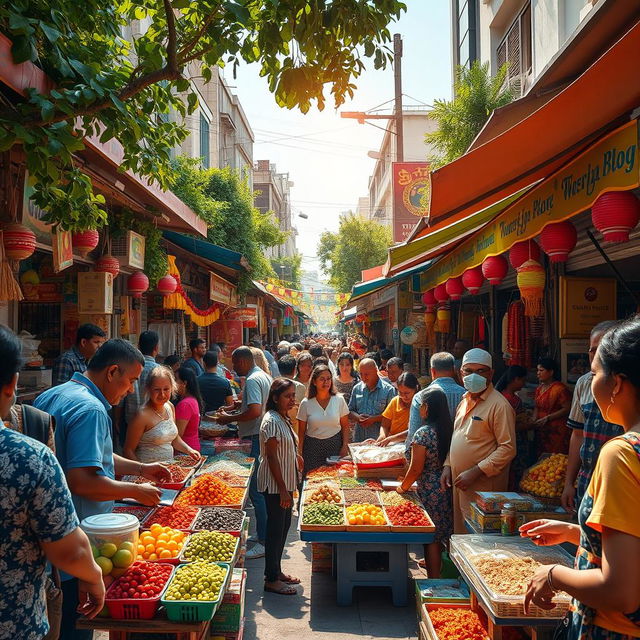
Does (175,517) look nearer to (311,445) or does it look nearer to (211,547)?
(211,547)

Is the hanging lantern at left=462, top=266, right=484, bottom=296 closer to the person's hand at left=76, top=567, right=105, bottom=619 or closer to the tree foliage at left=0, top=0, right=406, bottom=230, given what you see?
the tree foliage at left=0, top=0, right=406, bottom=230

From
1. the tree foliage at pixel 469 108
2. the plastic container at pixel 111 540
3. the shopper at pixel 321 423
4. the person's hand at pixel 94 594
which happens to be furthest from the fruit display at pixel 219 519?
the tree foliage at pixel 469 108

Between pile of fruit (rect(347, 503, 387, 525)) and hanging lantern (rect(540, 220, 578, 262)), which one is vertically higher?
hanging lantern (rect(540, 220, 578, 262))

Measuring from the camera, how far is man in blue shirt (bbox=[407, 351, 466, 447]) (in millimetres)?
5508

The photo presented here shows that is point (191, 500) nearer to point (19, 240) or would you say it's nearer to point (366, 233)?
point (19, 240)

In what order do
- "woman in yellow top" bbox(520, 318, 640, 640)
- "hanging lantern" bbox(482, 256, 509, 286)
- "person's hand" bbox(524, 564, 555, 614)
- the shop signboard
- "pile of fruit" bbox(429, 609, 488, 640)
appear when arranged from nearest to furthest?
"woman in yellow top" bbox(520, 318, 640, 640) < "person's hand" bbox(524, 564, 555, 614) < "pile of fruit" bbox(429, 609, 488, 640) < "hanging lantern" bbox(482, 256, 509, 286) < the shop signboard

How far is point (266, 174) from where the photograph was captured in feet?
176

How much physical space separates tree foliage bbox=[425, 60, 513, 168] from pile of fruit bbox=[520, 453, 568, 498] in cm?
794

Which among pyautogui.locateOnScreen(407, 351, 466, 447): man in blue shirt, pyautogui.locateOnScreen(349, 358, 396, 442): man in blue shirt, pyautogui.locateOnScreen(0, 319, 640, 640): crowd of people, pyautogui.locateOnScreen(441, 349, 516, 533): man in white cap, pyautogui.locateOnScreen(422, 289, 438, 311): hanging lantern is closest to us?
pyautogui.locateOnScreen(0, 319, 640, 640): crowd of people

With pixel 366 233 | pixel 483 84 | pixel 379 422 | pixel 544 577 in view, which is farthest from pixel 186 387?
pixel 366 233

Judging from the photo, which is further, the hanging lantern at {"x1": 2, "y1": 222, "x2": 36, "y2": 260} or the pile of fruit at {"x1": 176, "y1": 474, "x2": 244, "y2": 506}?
the pile of fruit at {"x1": 176, "y1": 474, "x2": 244, "y2": 506}

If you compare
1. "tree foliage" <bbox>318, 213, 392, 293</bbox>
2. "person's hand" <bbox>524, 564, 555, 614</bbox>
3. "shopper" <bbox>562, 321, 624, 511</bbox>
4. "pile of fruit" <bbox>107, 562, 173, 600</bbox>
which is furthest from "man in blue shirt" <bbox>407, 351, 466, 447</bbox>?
"tree foliage" <bbox>318, 213, 392, 293</bbox>

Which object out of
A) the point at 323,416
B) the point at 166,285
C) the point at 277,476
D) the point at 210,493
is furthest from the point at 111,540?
the point at 166,285

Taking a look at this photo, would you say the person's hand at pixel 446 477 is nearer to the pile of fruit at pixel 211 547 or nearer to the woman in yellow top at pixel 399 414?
the woman in yellow top at pixel 399 414
